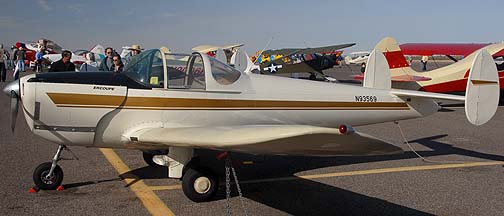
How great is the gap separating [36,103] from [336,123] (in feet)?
11.5

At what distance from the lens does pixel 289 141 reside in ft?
10.8

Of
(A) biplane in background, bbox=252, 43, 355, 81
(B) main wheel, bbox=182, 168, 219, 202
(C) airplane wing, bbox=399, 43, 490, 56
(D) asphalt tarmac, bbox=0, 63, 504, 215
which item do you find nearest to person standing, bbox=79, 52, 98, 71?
(D) asphalt tarmac, bbox=0, 63, 504, 215

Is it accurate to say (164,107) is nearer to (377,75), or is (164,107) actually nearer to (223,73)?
(223,73)

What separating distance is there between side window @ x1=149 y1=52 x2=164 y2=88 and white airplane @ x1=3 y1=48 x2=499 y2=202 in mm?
11

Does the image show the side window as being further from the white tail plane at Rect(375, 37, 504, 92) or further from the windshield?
the white tail plane at Rect(375, 37, 504, 92)

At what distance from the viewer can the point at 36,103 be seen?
4.57 m

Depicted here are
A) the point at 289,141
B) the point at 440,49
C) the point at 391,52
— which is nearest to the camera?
the point at 289,141

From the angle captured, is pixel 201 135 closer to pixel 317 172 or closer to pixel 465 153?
pixel 317 172

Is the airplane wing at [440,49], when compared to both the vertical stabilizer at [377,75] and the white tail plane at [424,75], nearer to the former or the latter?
the white tail plane at [424,75]

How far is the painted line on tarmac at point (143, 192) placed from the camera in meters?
4.48

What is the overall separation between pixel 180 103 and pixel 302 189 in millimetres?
1760

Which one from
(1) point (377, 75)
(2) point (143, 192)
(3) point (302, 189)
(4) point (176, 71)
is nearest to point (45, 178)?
(2) point (143, 192)

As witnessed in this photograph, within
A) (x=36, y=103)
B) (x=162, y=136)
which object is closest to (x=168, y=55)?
(x=162, y=136)

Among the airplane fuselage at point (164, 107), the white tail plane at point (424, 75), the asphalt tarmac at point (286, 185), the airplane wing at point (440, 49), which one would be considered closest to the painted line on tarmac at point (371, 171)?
the asphalt tarmac at point (286, 185)
